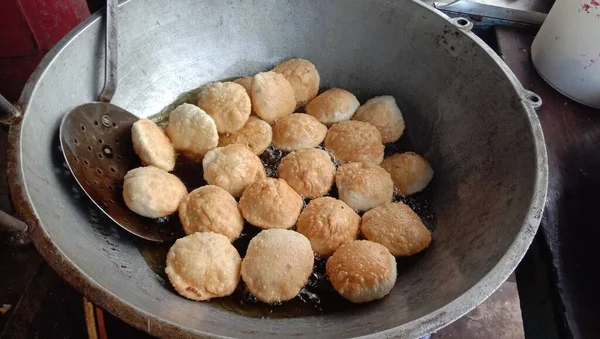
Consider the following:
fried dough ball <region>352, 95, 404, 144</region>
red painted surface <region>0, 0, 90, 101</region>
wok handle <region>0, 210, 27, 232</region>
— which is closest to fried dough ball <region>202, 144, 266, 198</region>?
fried dough ball <region>352, 95, 404, 144</region>

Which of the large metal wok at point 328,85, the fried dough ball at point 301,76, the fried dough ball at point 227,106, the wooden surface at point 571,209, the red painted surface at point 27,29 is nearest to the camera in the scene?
the large metal wok at point 328,85

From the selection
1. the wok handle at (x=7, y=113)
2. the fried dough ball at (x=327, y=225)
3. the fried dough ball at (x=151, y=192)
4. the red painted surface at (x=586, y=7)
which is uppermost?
the wok handle at (x=7, y=113)

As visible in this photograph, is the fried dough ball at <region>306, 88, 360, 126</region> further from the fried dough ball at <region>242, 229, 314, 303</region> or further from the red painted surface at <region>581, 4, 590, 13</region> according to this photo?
the red painted surface at <region>581, 4, 590, 13</region>

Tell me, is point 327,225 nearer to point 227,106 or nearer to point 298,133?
point 298,133

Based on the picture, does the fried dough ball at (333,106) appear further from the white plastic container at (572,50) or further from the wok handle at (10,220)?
the wok handle at (10,220)

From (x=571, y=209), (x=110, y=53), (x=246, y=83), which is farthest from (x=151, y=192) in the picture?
(x=571, y=209)

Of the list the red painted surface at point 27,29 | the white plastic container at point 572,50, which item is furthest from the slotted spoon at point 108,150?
the white plastic container at point 572,50
